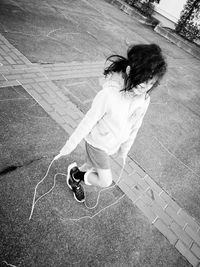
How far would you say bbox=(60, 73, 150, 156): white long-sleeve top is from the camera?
6.73ft

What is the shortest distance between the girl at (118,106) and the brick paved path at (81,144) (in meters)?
1.08

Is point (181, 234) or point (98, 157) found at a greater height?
point (98, 157)

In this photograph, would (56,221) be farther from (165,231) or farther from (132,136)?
(165,231)

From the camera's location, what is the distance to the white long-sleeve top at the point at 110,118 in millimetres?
2051

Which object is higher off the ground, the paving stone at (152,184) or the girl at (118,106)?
the girl at (118,106)

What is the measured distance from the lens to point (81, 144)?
3.73m

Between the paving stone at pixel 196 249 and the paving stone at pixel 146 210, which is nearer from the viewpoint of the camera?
the paving stone at pixel 196 249

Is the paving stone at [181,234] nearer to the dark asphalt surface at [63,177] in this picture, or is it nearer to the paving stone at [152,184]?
the dark asphalt surface at [63,177]

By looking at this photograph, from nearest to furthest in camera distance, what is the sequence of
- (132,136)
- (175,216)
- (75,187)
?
(132,136) → (75,187) → (175,216)

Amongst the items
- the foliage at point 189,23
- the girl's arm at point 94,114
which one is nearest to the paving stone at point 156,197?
the girl's arm at point 94,114

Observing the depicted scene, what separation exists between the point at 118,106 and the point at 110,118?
143mm

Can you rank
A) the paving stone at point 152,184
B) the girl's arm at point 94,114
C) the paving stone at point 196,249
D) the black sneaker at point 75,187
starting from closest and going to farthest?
the girl's arm at point 94,114, the black sneaker at point 75,187, the paving stone at point 196,249, the paving stone at point 152,184

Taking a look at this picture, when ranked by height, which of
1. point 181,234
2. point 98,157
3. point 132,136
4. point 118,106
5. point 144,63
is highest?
point 144,63

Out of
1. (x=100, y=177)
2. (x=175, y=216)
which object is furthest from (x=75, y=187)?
(x=175, y=216)
